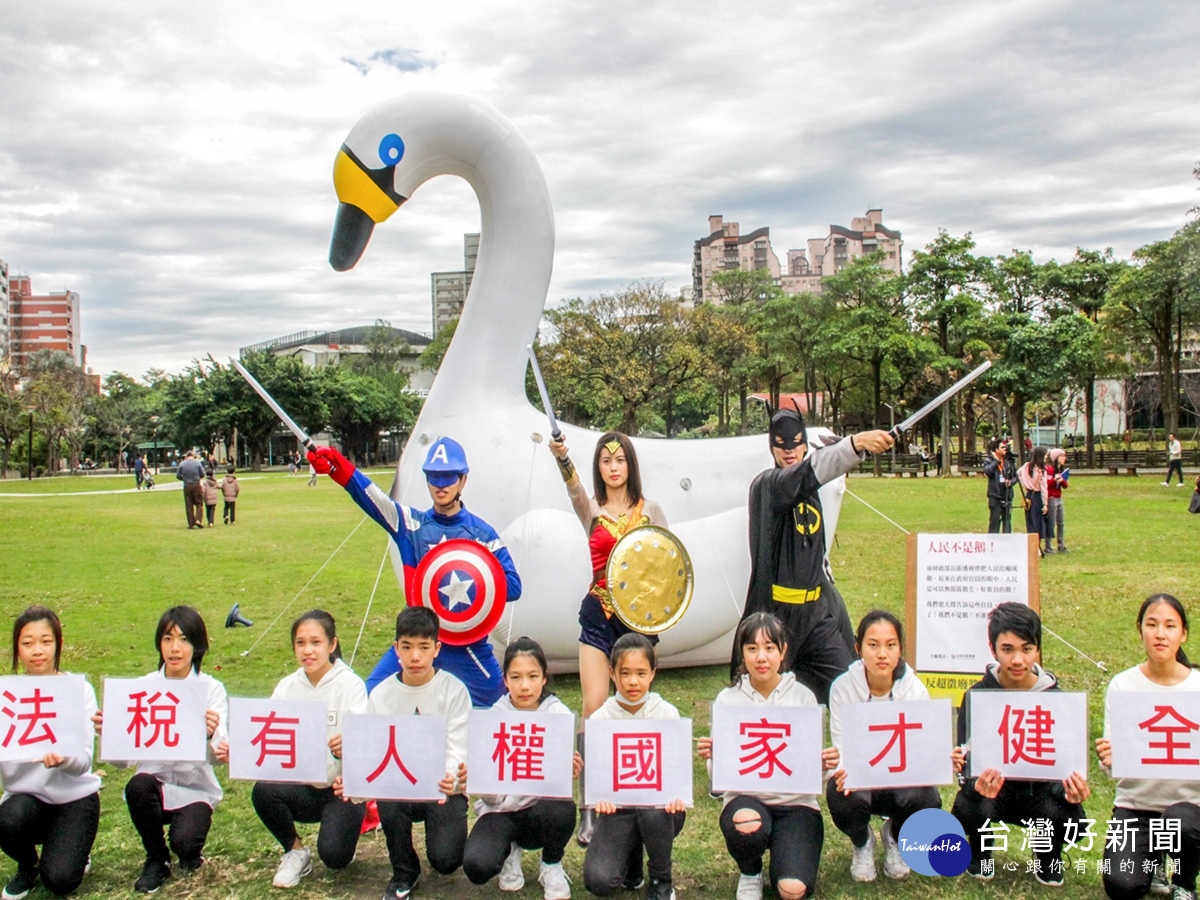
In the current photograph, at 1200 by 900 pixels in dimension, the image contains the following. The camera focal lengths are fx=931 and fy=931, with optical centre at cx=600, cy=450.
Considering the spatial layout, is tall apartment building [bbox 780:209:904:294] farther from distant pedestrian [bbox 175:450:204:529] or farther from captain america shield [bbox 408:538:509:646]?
captain america shield [bbox 408:538:509:646]

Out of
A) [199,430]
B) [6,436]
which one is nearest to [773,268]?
[199,430]

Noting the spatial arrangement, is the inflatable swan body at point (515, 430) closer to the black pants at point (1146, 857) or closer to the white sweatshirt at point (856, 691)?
the white sweatshirt at point (856, 691)

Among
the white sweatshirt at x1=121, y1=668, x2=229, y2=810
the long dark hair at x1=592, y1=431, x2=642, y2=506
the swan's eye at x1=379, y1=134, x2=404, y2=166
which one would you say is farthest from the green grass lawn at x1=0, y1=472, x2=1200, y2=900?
the swan's eye at x1=379, y1=134, x2=404, y2=166

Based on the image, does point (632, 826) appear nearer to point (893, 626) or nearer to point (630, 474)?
point (893, 626)

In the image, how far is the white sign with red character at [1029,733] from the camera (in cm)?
304

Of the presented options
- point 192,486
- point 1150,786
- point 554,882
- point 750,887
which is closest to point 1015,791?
point 1150,786

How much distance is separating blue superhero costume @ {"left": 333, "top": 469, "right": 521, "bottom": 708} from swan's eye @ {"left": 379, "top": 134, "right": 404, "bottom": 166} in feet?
7.28

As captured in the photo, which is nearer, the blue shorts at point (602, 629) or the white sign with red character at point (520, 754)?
the white sign with red character at point (520, 754)

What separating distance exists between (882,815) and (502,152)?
3.97 m

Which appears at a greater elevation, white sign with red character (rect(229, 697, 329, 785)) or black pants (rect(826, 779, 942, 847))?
white sign with red character (rect(229, 697, 329, 785))

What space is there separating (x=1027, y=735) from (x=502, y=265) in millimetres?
3690

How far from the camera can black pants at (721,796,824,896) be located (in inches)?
118

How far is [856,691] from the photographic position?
3309mm

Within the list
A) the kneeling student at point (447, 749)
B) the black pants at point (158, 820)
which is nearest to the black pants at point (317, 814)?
the kneeling student at point (447, 749)
